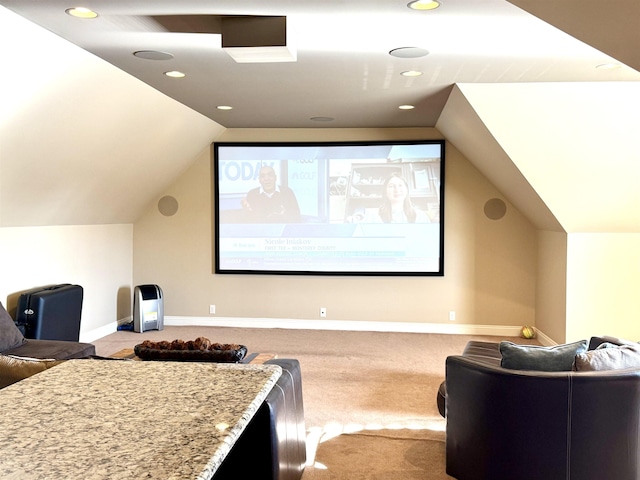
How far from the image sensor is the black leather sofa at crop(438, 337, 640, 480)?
2.70 meters

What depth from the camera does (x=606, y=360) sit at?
2.81m

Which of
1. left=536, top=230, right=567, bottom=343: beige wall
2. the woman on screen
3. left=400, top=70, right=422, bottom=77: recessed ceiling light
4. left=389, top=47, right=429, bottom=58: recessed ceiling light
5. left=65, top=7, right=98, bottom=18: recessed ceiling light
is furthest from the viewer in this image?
the woman on screen

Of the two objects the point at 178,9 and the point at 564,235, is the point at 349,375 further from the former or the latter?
the point at 178,9

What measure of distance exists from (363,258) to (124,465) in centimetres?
639

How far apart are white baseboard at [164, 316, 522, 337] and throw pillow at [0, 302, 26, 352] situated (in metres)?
3.36

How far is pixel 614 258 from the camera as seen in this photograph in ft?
18.9

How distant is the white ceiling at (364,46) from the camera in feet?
9.90

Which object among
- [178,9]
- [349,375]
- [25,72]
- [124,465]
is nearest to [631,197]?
[349,375]

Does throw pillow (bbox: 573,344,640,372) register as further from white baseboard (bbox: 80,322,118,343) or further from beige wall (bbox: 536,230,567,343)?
white baseboard (bbox: 80,322,118,343)

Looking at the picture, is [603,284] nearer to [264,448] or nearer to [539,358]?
[539,358]

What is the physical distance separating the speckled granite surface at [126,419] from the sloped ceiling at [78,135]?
2.65 m

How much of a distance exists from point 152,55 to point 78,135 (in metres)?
1.21

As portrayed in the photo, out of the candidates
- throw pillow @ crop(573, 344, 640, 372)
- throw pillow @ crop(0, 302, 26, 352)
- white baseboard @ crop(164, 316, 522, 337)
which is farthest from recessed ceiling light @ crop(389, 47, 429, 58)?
white baseboard @ crop(164, 316, 522, 337)

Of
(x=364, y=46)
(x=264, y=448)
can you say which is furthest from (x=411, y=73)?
(x=264, y=448)
